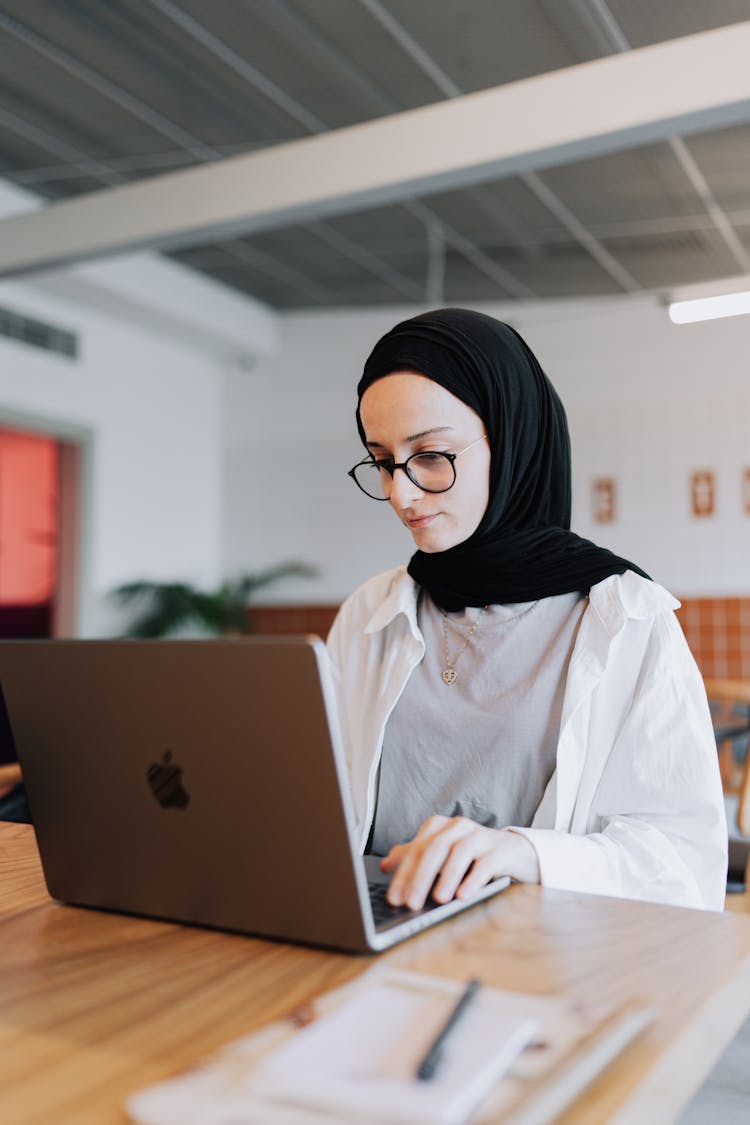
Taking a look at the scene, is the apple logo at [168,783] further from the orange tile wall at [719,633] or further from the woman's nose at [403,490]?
the orange tile wall at [719,633]

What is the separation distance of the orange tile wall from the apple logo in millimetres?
6104

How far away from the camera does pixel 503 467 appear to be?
60.7 inches

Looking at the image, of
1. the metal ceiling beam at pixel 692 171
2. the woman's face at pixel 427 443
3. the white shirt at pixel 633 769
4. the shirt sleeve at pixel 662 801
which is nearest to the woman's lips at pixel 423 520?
the woman's face at pixel 427 443

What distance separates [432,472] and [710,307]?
4124 mm

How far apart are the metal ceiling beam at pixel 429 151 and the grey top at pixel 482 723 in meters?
2.58

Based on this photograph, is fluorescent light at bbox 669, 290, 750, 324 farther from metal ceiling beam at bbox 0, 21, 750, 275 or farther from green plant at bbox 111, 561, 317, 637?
green plant at bbox 111, 561, 317, 637

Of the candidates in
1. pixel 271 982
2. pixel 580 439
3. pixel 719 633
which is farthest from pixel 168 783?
pixel 580 439

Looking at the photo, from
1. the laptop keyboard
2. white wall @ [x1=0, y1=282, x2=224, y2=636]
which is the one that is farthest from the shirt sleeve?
white wall @ [x1=0, y1=282, x2=224, y2=636]

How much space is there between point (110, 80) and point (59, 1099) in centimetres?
471

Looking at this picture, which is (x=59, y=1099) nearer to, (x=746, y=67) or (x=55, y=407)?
(x=746, y=67)

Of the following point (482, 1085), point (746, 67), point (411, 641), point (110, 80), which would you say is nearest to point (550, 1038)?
point (482, 1085)

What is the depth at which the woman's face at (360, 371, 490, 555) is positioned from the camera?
1.48 meters

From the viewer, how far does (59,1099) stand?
0.63m

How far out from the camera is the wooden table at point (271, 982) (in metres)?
0.64
